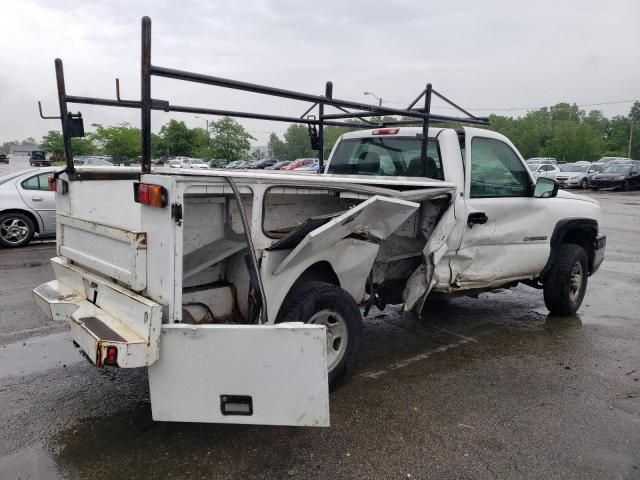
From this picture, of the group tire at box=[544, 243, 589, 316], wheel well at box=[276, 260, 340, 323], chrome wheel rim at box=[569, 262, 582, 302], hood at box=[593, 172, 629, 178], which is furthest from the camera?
hood at box=[593, 172, 629, 178]

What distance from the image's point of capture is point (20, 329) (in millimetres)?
5289

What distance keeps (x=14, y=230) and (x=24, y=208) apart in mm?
460

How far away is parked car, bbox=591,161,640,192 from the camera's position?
29311 mm

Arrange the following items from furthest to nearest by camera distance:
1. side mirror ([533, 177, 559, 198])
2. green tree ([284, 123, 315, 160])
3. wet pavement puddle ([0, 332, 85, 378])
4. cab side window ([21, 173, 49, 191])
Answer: green tree ([284, 123, 315, 160]) < cab side window ([21, 173, 49, 191]) < side mirror ([533, 177, 559, 198]) < wet pavement puddle ([0, 332, 85, 378])

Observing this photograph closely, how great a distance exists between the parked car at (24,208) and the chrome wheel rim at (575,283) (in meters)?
8.77

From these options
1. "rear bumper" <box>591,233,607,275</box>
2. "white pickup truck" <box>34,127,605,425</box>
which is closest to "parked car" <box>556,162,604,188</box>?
"rear bumper" <box>591,233,607,275</box>

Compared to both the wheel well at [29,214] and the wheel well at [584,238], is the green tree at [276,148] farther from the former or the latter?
the wheel well at [584,238]

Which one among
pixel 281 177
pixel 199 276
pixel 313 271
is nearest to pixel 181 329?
pixel 199 276

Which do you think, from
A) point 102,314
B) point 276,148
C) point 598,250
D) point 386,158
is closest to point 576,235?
point 598,250

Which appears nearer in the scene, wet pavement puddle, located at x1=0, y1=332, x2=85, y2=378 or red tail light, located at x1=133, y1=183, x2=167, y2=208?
red tail light, located at x1=133, y1=183, x2=167, y2=208

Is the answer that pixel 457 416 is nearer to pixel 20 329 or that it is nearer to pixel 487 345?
pixel 487 345

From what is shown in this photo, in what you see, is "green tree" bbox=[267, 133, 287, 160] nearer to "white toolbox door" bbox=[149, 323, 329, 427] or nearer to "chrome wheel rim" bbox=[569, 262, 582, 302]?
"chrome wheel rim" bbox=[569, 262, 582, 302]

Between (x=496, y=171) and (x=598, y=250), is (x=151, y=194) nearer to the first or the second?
(x=496, y=171)

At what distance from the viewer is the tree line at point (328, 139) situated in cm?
5314
